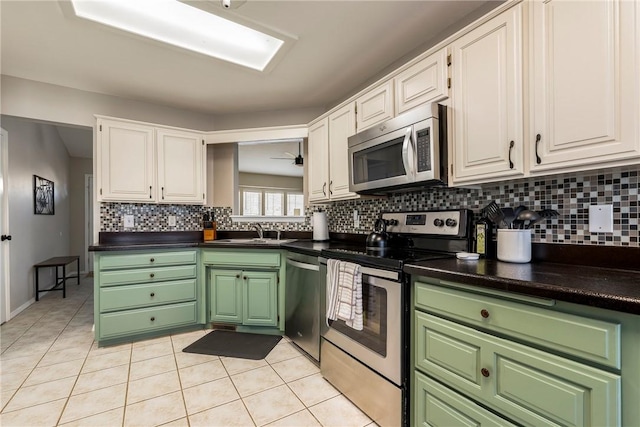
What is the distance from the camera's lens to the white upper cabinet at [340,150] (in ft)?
7.97

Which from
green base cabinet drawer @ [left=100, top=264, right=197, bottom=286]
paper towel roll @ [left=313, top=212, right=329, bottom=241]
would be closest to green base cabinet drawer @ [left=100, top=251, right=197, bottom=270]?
green base cabinet drawer @ [left=100, top=264, right=197, bottom=286]

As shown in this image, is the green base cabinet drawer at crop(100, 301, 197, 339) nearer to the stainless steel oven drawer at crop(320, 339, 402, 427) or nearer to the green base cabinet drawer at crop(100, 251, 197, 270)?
the green base cabinet drawer at crop(100, 251, 197, 270)

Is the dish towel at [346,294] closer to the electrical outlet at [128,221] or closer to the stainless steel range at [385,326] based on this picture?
the stainless steel range at [385,326]

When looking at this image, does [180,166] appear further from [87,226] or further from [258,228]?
[87,226]

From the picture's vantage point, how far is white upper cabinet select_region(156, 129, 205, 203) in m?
3.08

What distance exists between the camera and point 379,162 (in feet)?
6.77

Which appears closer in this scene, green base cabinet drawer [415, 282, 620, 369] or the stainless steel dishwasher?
green base cabinet drawer [415, 282, 620, 369]

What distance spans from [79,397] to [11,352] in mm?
1233

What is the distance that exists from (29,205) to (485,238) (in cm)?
517

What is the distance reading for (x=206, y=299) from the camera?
296cm

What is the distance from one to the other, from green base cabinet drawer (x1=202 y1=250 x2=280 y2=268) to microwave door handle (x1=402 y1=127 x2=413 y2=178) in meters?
1.46

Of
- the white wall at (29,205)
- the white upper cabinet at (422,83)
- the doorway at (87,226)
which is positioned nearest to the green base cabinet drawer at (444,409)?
the white upper cabinet at (422,83)

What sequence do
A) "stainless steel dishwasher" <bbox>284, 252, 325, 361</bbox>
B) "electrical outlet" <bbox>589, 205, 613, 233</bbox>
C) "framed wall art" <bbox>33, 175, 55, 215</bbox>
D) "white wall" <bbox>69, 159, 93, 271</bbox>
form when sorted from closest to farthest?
"electrical outlet" <bbox>589, 205, 613, 233</bbox> < "stainless steel dishwasher" <bbox>284, 252, 325, 361</bbox> < "framed wall art" <bbox>33, 175, 55, 215</bbox> < "white wall" <bbox>69, 159, 93, 271</bbox>

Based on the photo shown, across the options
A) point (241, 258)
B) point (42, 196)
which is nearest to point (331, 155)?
point (241, 258)
